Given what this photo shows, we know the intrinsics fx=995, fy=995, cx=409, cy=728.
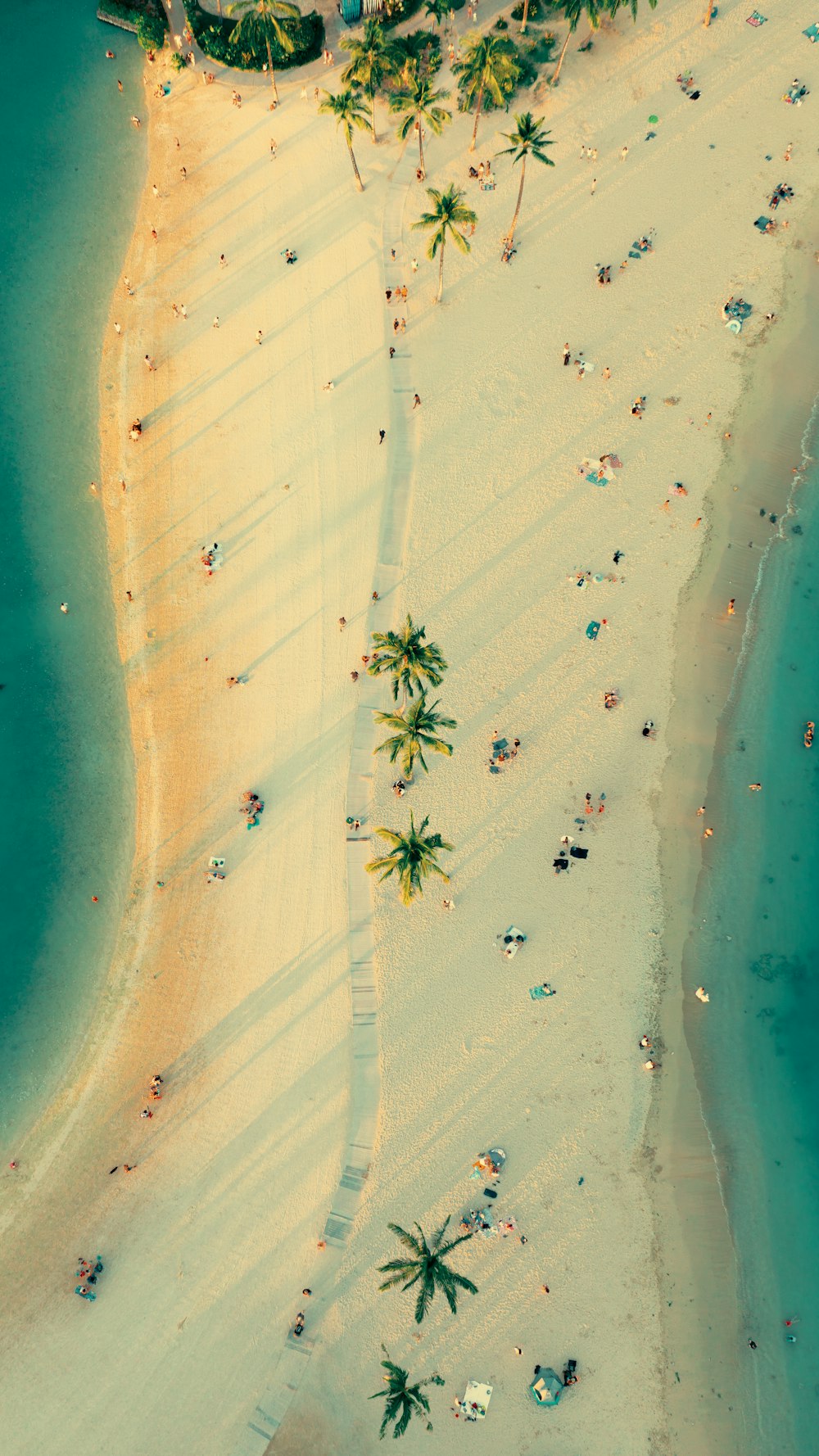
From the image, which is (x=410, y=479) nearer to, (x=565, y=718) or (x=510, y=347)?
(x=510, y=347)

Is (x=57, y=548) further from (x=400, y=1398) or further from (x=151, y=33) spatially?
(x=400, y=1398)

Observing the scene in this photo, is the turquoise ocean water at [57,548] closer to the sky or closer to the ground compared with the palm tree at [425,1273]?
closer to the sky

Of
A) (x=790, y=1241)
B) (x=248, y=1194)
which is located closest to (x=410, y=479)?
(x=248, y=1194)

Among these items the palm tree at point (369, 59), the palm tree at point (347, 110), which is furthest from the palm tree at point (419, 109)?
the palm tree at point (347, 110)

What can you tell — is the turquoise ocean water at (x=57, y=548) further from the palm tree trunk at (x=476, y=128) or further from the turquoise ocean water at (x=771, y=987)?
the turquoise ocean water at (x=771, y=987)

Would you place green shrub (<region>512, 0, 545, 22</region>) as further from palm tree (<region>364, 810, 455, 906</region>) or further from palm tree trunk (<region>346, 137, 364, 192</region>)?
palm tree (<region>364, 810, 455, 906</region>)

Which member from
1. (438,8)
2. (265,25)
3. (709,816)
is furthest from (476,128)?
(709,816)
